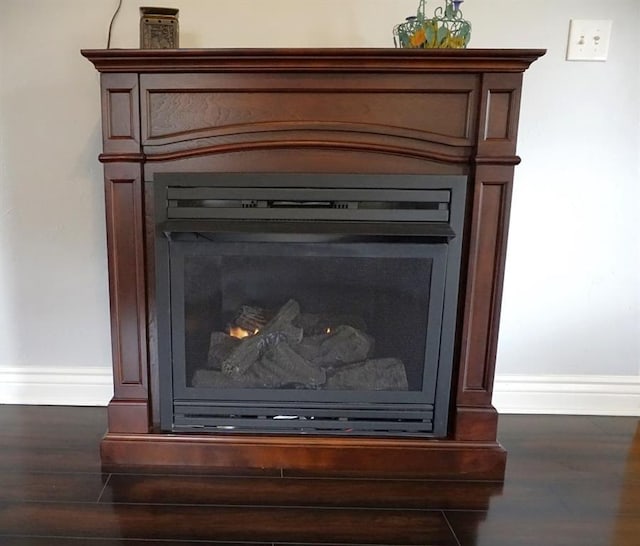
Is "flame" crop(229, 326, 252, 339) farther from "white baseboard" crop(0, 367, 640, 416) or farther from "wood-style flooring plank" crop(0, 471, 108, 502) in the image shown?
"white baseboard" crop(0, 367, 640, 416)

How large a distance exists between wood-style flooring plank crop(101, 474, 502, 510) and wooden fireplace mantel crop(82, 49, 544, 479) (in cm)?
6

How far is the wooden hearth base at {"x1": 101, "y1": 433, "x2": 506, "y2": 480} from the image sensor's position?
4.70 ft

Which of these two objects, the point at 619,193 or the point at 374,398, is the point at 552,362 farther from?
the point at 374,398

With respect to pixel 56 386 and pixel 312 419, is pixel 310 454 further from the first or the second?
pixel 56 386

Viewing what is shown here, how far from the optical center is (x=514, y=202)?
171 centimetres

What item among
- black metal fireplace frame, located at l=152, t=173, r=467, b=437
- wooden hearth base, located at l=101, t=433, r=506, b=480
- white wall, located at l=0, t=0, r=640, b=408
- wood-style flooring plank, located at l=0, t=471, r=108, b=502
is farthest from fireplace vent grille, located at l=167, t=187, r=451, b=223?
wood-style flooring plank, located at l=0, t=471, r=108, b=502

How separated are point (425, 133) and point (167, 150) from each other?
66cm

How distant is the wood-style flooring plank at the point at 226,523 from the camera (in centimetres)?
116

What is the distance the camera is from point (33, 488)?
4.31ft

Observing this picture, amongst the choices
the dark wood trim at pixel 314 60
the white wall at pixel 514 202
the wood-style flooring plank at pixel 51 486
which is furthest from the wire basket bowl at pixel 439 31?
the wood-style flooring plank at pixel 51 486

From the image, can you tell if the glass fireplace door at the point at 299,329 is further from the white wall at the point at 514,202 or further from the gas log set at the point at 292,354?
the white wall at the point at 514,202

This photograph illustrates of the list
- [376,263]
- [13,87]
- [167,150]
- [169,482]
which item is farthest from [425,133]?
[13,87]

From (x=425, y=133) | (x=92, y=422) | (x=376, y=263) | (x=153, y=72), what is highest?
(x=153, y=72)

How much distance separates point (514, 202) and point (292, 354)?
0.89 metres
